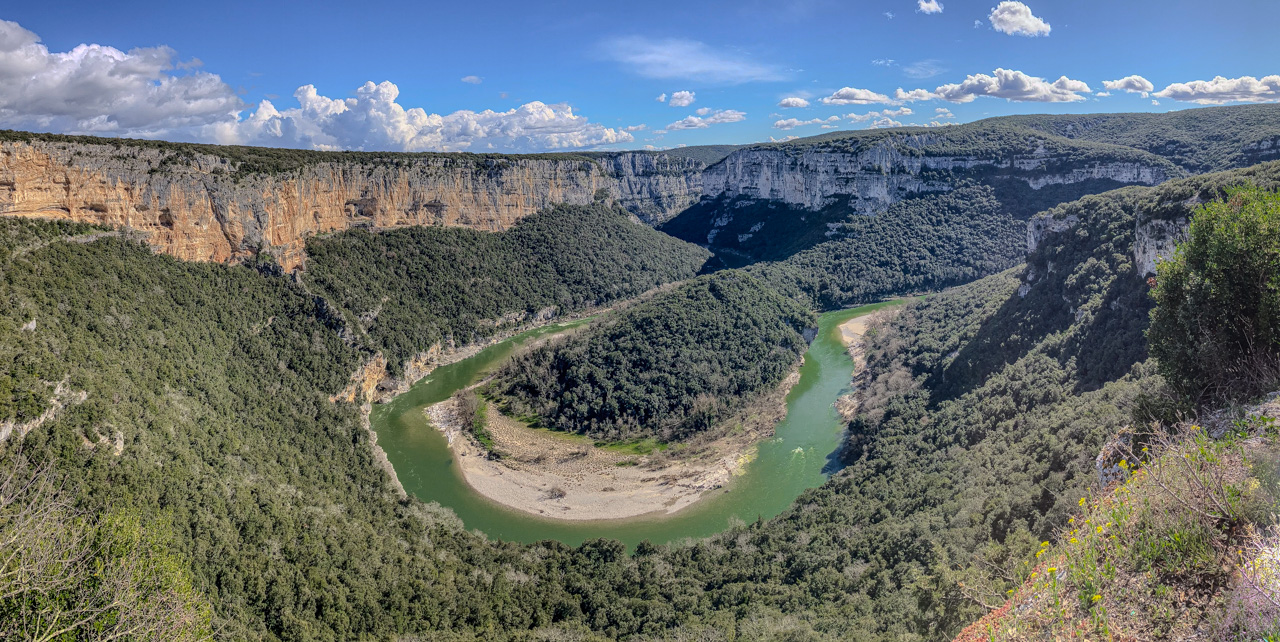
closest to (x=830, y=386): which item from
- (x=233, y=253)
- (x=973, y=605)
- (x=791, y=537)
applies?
(x=791, y=537)

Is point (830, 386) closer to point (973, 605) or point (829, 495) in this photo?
point (829, 495)

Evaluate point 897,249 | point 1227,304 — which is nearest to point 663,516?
point 1227,304

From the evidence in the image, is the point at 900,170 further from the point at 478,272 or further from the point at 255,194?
the point at 255,194

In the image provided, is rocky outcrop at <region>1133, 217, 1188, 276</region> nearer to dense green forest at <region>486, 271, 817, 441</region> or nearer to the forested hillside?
dense green forest at <region>486, 271, 817, 441</region>

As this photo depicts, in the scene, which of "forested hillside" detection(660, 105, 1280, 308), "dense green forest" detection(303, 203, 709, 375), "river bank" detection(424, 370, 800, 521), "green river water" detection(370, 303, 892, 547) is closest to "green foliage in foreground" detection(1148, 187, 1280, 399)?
"green river water" detection(370, 303, 892, 547)

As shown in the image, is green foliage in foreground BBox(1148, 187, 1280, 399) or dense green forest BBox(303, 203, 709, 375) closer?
green foliage in foreground BBox(1148, 187, 1280, 399)

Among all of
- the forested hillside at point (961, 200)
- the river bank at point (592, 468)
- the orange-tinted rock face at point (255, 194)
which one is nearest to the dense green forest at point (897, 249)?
the forested hillside at point (961, 200)
